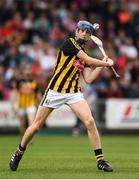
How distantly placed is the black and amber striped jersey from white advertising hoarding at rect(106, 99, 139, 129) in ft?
43.3

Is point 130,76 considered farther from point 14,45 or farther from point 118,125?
point 14,45

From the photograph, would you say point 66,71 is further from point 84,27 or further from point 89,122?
point 89,122

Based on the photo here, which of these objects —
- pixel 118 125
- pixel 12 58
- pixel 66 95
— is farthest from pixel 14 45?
pixel 66 95

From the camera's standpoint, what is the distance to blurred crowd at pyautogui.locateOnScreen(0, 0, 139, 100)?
84.8ft

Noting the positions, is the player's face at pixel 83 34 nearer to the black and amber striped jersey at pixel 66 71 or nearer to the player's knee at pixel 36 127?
the black and amber striped jersey at pixel 66 71

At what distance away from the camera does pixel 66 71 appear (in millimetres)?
12281

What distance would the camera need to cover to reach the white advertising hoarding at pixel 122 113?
25453 mm

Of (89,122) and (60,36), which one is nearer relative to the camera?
(89,122)

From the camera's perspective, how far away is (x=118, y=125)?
1012 inches

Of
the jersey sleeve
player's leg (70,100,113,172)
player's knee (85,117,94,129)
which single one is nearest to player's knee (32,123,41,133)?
player's leg (70,100,113,172)

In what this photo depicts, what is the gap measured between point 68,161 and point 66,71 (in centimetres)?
261

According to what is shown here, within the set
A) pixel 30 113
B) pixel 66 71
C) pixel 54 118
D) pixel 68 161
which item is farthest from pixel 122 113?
pixel 66 71

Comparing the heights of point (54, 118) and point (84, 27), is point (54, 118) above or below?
below

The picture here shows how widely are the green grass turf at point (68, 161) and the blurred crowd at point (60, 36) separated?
5713 mm
